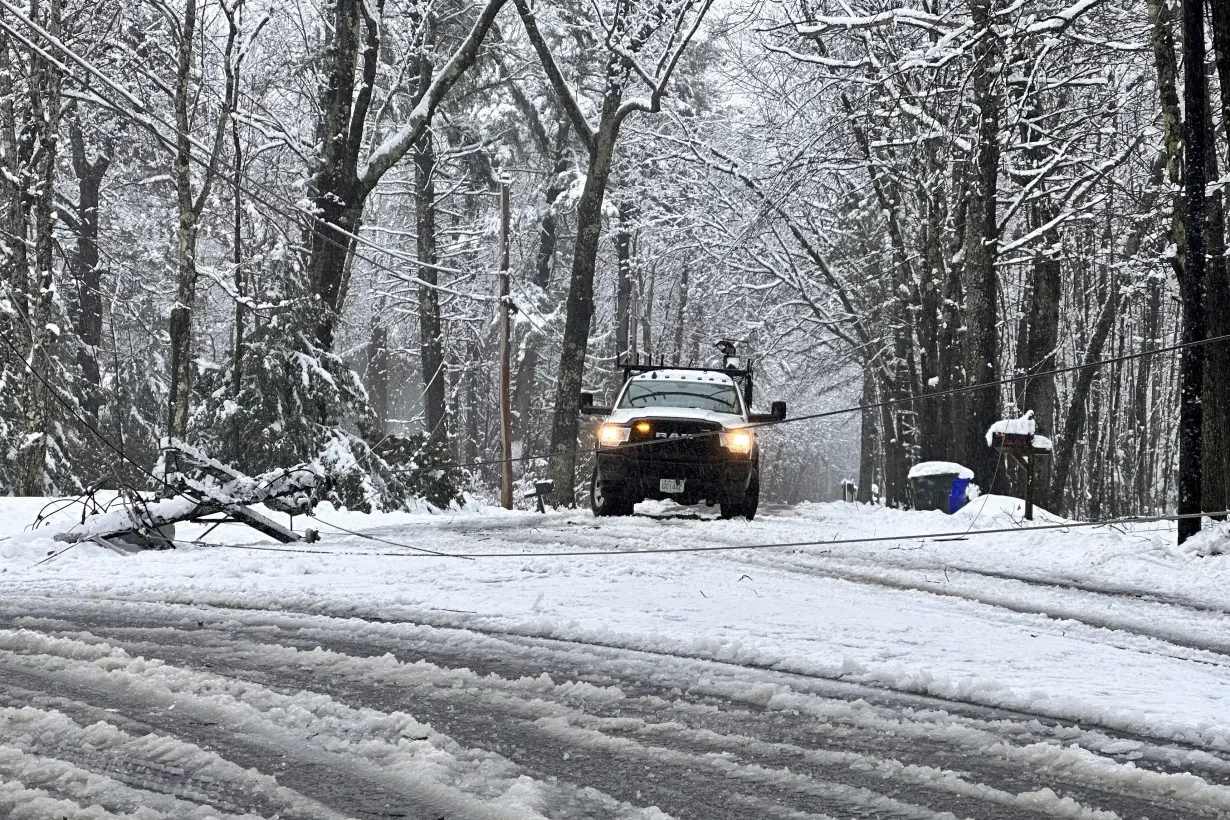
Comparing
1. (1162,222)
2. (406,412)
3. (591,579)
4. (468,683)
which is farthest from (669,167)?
(406,412)

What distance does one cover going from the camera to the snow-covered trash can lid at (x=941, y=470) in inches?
717

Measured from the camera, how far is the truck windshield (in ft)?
50.9

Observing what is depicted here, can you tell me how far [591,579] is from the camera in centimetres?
779

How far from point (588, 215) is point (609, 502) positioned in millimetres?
10411

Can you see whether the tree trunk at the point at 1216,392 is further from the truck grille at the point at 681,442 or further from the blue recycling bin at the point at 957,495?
the blue recycling bin at the point at 957,495

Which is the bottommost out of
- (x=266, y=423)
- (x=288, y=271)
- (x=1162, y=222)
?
(x=266, y=423)

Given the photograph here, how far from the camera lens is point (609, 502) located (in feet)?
48.8

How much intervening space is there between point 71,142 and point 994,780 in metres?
32.4

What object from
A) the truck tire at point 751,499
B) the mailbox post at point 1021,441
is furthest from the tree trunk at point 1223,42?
the truck tire at point 751,499

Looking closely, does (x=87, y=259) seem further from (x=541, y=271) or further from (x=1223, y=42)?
(x=1223, y=42)

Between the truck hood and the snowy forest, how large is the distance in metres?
2.47

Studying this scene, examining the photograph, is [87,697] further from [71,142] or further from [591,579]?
[71,142]

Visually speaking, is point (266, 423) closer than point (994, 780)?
No

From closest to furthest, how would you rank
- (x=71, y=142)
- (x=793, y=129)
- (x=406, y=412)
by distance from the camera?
(x=793, y=129) → (x=71, y=142) → (x=406, y=412)
